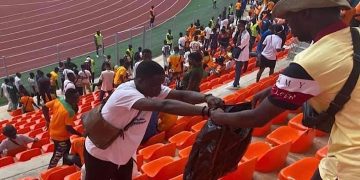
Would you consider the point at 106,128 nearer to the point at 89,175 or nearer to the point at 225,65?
the point at 89,175

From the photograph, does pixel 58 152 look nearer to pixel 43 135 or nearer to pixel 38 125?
pixel 43 135

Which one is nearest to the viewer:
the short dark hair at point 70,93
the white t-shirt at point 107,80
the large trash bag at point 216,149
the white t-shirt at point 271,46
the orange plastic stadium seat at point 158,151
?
the large trash bag at point 216,149

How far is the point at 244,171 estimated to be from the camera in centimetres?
378

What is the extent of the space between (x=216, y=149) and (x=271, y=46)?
20.1ft

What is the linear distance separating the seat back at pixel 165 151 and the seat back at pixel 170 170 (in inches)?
29.9

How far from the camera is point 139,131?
11.0 ft

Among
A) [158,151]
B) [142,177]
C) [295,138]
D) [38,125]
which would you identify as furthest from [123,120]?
[38,125]

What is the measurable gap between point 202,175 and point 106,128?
0.85m

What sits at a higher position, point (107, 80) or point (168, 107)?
point (168, 107)

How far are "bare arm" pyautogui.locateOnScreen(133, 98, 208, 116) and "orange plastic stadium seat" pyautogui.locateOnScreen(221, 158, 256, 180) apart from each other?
1059 millimetres

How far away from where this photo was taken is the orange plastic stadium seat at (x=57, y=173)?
188 inches

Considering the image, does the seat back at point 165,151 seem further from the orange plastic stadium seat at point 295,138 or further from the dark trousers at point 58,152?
the dark trousers at point 58,152

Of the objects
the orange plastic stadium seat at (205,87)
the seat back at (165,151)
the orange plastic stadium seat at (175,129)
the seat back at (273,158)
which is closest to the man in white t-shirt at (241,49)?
the orange plastic stadium seat at (205,87)

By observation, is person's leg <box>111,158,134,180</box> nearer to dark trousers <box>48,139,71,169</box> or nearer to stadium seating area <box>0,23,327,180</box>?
stadium seating area <box>0,23,327,180</box>
